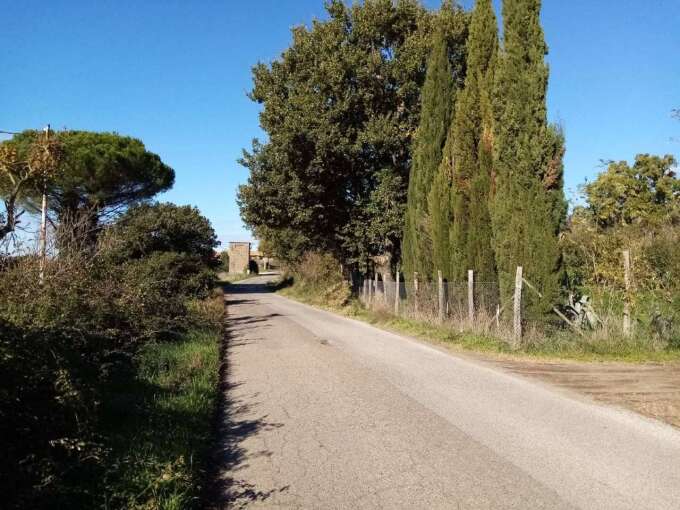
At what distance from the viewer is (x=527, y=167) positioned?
41.6 feet

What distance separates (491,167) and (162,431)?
494 inches

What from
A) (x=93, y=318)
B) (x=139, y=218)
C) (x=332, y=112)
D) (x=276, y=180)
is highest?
(x=332, y=112)

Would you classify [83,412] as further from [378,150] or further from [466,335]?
[378,150]

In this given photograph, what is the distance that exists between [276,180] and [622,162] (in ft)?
99.2

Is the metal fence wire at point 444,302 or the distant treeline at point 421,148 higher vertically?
the distant treeline at point 421,148

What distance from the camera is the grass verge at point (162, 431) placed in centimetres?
399

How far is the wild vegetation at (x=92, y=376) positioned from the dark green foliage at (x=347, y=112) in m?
9.79

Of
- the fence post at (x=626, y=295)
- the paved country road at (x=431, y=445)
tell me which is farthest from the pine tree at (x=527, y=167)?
the paved country road at (x=431, y=445)

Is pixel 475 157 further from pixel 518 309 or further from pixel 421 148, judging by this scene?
pixel 518 309

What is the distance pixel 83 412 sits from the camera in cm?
456

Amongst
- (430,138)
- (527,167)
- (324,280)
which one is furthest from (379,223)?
(527,167)

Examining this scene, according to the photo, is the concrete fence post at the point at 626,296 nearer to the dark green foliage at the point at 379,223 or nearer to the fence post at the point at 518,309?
the fence post at the point at 518,309

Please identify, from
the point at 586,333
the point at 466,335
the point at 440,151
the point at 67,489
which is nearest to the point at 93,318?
the point at 67,489

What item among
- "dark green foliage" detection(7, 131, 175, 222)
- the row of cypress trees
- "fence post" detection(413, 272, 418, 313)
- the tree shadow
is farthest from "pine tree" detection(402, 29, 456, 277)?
"dark green foliage" detection(7, 131, 175, 222)
